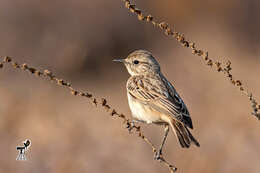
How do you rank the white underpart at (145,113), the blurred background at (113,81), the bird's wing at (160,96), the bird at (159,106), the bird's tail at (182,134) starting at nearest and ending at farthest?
the bird's tail at (182,134), the bird at (159,106), the bird's wing at (160,96), the white underpart at (145,113), the blurred background at (113,81)

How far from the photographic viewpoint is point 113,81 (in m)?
18.0

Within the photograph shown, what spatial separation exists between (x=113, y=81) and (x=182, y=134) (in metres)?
11.5

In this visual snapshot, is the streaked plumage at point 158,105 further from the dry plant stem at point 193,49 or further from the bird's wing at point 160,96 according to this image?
the dry plant stem at point 193,49

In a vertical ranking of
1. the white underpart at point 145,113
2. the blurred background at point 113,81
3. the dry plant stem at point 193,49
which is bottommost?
the dry plant stem at point 193,49

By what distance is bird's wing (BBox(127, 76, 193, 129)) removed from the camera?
6754 mm

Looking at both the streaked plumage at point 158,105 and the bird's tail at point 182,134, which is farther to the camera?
the streaked plumage at point 158,105

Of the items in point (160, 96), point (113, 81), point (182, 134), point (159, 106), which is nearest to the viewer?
point (182, 134)

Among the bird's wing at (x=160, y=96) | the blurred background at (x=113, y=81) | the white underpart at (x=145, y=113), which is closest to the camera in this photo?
the bird's wing at (x=160, y=96)

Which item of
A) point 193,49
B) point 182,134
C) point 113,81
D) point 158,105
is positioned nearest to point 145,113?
point 158,105

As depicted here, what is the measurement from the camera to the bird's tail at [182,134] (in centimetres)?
644

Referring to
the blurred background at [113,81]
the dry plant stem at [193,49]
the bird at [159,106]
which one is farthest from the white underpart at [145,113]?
the dry plant stem at [193,49]

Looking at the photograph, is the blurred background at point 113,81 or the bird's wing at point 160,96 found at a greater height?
the blurred background at point 113,81

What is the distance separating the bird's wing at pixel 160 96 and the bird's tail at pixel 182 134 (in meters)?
0.07

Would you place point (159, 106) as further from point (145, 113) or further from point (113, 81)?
point (113, 81)
